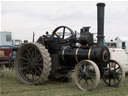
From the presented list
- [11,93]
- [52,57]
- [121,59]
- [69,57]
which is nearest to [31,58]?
[52,57]

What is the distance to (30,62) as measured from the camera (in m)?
6.52

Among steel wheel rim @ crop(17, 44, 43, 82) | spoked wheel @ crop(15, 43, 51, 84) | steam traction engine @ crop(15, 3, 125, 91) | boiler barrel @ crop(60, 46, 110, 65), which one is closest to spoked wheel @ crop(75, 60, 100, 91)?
steam traction engine @ crop(15, 3, 125, 91)

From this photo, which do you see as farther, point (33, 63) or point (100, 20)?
point (33, 63)

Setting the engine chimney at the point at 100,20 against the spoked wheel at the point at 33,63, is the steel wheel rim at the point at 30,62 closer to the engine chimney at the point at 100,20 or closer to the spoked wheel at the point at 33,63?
the spoked wheel at the point at 33,63

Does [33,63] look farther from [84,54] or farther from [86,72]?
[86,72]

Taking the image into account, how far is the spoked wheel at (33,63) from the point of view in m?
6.04

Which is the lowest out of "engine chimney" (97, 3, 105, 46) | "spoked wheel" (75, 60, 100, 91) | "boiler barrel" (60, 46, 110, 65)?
"spoked wheel" (75, 60, 100, 91)

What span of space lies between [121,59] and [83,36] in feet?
10.4

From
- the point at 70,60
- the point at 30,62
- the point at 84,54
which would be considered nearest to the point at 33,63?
the point at 30,62

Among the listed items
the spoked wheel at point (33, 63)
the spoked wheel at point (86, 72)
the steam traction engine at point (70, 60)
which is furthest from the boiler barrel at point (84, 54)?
the spoked wheel at point (33, 63)

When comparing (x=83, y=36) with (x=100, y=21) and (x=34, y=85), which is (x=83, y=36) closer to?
(x=100, y=21)

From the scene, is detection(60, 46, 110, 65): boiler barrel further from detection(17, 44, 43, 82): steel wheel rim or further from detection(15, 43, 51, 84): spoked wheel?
detection(17, 44, 43, 82): steel wheel rim

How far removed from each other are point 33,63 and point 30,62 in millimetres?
128

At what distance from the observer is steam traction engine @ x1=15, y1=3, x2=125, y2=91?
18.5 ft
